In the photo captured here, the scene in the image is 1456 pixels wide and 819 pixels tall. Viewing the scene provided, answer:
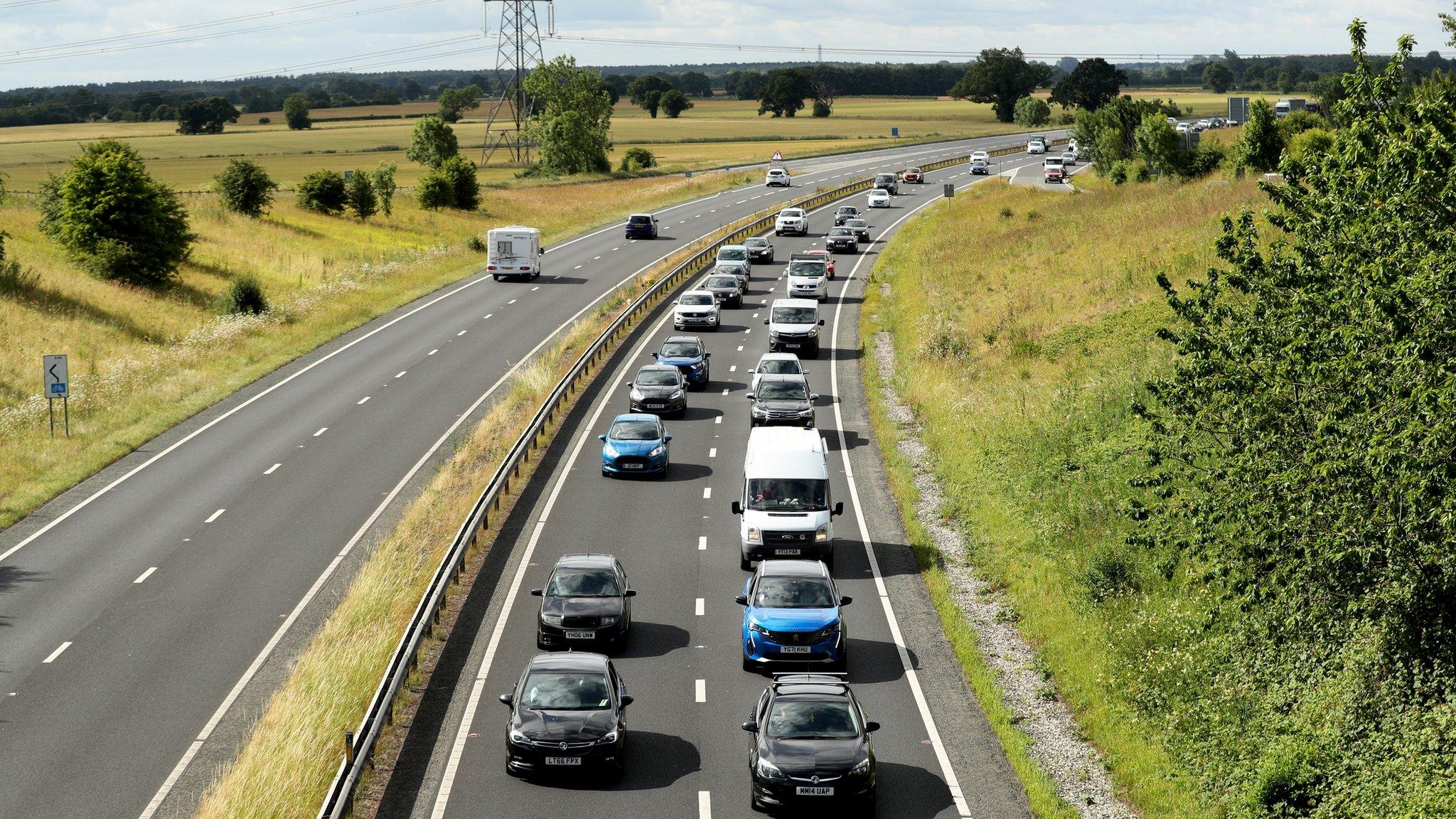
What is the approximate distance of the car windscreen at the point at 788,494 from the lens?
2672 cm

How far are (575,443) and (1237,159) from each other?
43233 mm

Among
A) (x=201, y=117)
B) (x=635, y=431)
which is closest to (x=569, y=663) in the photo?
(x=635, y=431)

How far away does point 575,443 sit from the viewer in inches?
1426

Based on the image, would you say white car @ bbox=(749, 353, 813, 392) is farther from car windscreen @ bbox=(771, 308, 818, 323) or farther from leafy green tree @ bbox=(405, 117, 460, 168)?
leafy green tree @ bbox=(405, 117, 460, 168)

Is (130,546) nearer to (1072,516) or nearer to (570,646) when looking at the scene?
A: (570,646)

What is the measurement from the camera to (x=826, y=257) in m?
67.8

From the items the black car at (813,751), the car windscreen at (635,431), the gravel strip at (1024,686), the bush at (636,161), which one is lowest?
the gravel strip at (1024,686)

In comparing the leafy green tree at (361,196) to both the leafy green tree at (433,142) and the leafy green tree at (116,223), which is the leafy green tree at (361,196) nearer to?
the leafy green tree at (116,223)

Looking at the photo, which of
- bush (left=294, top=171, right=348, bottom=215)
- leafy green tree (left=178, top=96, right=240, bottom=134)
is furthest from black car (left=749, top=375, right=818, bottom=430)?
leafy green tree (left=178, top=96, right=240, bottom=134)

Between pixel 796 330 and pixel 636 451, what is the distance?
15804 millimetres

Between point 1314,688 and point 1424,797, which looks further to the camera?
point 1314,688

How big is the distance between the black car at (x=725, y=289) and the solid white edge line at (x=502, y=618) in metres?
15.0

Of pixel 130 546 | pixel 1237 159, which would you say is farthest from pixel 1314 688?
pixel 1237 159

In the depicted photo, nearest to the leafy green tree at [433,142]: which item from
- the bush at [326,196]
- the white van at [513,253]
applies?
the bush at [326,196]
